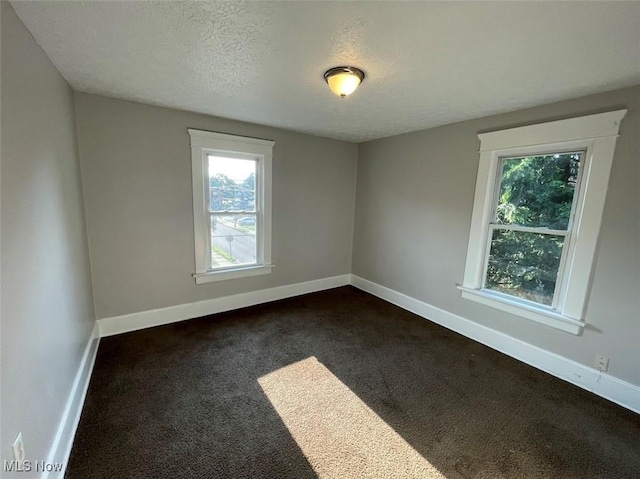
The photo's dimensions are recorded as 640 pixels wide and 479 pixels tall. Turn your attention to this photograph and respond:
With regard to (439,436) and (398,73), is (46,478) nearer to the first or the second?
(439,436)

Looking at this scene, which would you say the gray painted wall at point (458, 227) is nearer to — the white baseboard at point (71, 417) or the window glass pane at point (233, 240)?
the window glass pane at point (233, 240)

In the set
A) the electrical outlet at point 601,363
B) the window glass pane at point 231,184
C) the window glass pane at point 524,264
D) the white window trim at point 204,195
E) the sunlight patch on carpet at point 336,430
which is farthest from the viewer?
the window glass pane at point 231,184

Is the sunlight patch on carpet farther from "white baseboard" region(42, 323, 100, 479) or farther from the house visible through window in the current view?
the house visible through window

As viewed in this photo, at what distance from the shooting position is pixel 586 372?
2.24 meters

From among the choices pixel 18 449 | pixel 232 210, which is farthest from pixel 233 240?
pixel 18 449

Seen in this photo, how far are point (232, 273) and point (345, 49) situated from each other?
2.68m

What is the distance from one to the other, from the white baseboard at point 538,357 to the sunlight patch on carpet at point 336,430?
1660 mm

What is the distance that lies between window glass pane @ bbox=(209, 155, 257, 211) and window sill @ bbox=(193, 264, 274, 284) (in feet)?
2.49

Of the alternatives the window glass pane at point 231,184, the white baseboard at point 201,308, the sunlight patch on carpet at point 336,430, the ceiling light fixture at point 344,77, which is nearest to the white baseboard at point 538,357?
the white baseboard at point 201,308

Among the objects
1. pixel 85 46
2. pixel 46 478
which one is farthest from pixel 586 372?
pixel 85 46

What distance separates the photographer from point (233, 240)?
3455mm

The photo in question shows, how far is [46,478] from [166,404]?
0.70 meters

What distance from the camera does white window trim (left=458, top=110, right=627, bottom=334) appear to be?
209 cm

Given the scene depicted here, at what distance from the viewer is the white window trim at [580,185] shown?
2.09 meters
